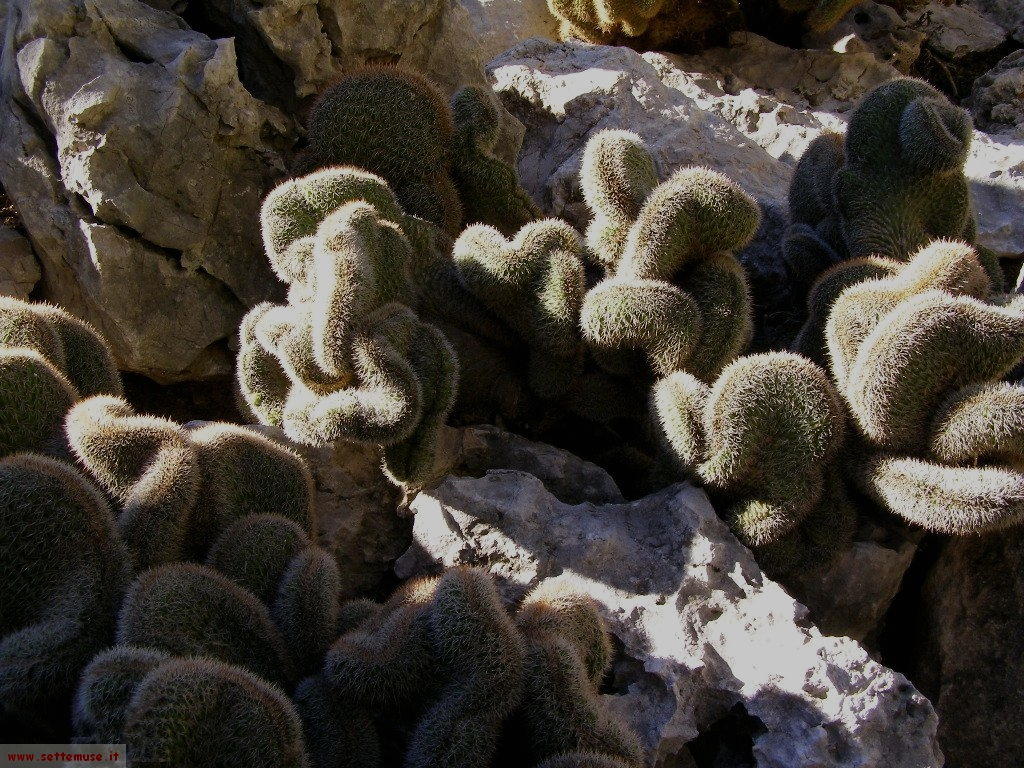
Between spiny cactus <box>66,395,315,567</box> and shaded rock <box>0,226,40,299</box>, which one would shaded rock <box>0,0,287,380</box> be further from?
spiny cactus <box>66,395,315,567</box>

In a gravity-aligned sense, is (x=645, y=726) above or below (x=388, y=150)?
below

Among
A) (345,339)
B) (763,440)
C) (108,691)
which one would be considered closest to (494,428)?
(345,339)

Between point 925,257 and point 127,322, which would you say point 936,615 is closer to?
point 925,257

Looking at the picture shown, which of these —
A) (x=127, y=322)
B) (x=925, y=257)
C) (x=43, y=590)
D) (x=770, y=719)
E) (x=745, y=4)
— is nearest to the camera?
Answer: (x=43, y=590)

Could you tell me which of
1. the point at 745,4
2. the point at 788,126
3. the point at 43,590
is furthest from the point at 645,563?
the point at 745,4

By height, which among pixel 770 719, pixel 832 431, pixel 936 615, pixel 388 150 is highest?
pixel 388 150

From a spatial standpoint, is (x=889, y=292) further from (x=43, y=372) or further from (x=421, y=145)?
(x=43, y=372)

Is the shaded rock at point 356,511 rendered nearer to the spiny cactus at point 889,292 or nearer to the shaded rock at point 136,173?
the shaded rock at point 136,173
